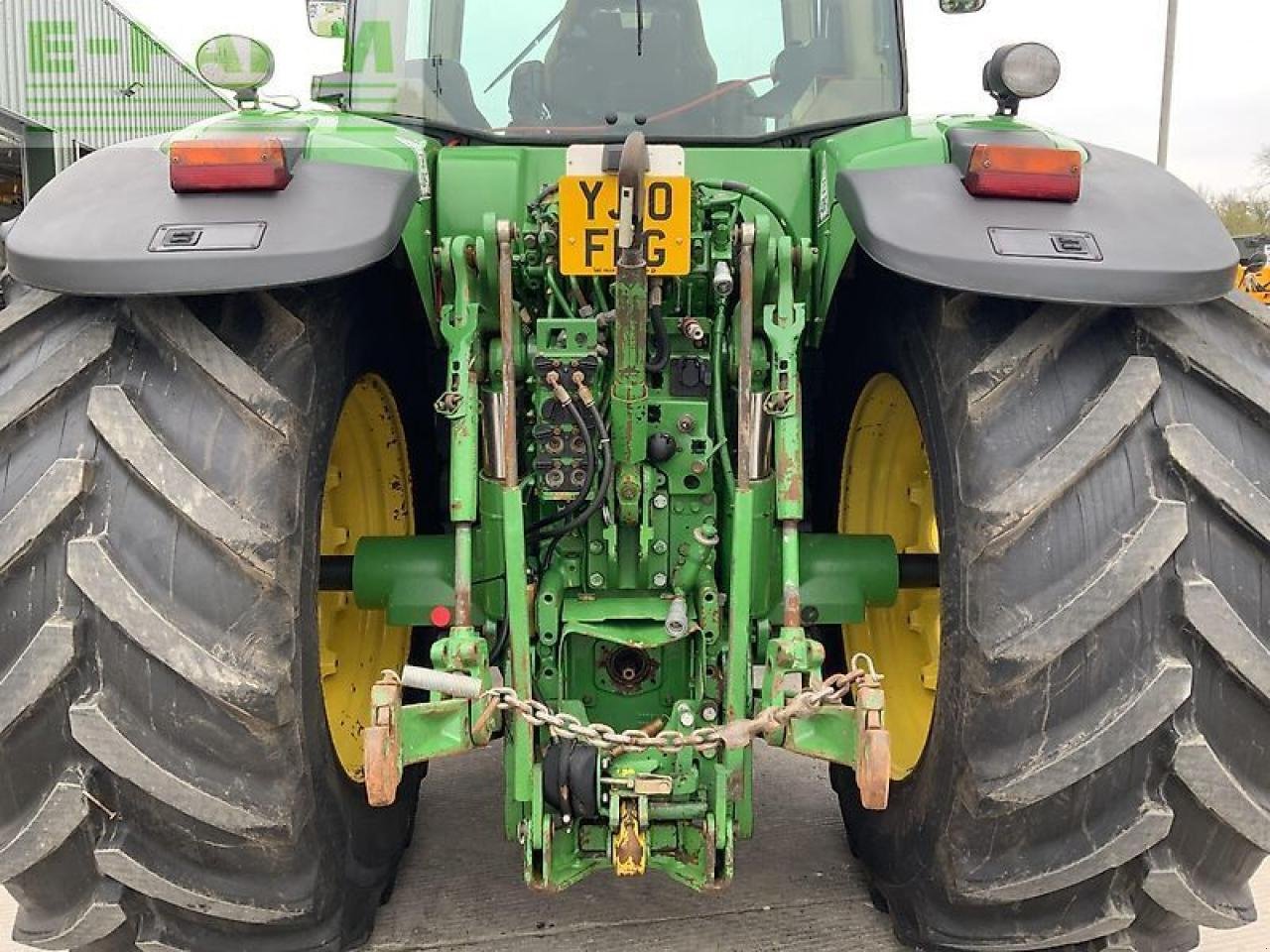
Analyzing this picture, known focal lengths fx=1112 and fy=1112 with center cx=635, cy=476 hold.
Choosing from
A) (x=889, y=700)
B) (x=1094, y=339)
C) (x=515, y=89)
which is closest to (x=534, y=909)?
(x=889, y=700)

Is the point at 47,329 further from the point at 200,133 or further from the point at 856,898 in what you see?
the point at 856,898

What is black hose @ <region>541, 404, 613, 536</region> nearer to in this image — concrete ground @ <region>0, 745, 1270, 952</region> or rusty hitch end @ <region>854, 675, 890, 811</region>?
rusty hitch end @ <region>854, 675, 890, 811</region>

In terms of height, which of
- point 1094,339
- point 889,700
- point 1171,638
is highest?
point 1094,339

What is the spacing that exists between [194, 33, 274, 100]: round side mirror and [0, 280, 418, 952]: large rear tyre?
0.55 meters

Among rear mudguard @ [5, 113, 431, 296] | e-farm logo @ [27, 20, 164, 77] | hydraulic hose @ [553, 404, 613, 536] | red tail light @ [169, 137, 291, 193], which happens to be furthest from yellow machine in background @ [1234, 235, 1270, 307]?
e-farm logo @ [27, 20, 164, 77]

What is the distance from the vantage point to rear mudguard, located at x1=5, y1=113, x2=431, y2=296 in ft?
6.15

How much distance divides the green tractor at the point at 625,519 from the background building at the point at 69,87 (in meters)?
15.0

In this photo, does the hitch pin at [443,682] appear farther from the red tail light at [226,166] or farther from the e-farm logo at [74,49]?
the e-farm logo at [74,49]

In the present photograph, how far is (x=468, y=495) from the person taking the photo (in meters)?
2.15

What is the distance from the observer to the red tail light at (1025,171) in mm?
2020

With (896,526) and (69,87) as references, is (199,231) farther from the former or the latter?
(69,87)

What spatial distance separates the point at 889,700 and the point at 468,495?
146cm

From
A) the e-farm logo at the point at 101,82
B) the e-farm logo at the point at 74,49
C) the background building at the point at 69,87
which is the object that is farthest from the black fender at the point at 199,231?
the e-farm logo at the point at 74,49

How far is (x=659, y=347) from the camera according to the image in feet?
7.22
